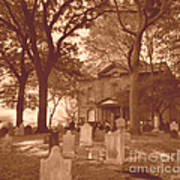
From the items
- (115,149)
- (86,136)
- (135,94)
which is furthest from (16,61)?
(115,149)

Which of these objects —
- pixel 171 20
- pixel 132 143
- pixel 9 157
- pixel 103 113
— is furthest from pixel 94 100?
pixel 9 157

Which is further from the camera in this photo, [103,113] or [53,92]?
[53,92]

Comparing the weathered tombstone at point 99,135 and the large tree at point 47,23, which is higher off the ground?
the large tree at point 47,23

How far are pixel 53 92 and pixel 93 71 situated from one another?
50.4ft

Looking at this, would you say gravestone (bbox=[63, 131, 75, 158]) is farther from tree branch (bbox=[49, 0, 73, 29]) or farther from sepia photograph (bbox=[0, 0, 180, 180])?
tree branch (bbox=[49, 0, 73, 29])

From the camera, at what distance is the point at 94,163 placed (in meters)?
8.12

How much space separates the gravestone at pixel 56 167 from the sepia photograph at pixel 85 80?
0.02 meters

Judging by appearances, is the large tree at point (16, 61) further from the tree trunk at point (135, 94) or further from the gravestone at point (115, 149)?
the gravestone at point (115, 149)

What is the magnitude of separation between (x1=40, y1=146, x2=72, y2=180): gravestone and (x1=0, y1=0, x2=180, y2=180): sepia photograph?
2 centimetres

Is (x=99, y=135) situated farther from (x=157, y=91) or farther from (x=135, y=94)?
(x=157, y=91)

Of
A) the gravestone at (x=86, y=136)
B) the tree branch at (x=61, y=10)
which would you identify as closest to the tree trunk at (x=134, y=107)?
the gravestone at (x=86, y=136)

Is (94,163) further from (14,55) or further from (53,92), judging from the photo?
(53,92)

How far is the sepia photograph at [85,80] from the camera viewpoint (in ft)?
24.7

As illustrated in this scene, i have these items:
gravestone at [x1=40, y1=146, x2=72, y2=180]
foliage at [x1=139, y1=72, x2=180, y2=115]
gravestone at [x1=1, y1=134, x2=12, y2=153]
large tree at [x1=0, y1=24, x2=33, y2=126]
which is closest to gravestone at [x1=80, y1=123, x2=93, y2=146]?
gravestone at [x1=1, y1=134, x2=12, y2=153]
